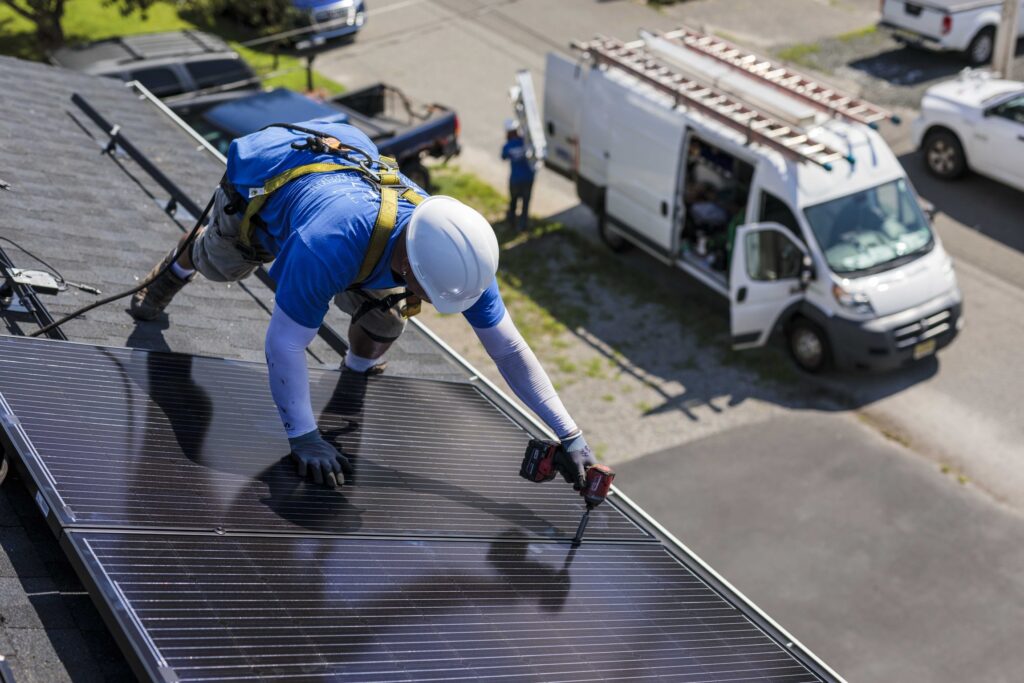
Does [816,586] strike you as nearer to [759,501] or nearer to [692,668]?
[759,501]

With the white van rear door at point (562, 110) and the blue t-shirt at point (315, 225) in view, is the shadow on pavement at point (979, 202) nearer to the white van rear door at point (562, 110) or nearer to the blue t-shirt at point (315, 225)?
the white van rear door at point (562, 110)

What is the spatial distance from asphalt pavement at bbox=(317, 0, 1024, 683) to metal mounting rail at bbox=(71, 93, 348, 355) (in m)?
5.18

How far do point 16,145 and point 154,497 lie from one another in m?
4.68

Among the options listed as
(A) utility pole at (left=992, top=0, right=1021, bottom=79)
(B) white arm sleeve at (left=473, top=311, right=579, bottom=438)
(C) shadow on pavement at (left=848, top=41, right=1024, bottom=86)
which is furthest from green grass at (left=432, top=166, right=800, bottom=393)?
(C) shadow on pavement at (left=848, top=41, right=1024, bottom=86)

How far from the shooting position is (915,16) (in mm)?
21641

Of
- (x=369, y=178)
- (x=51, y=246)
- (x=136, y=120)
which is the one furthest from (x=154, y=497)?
(x=136, y=120)

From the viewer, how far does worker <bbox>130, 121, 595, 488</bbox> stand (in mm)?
4855

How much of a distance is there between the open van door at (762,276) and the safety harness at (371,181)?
26.2 feet

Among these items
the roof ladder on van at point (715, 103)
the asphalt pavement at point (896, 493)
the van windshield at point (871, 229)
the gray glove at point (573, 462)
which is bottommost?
the asphalt pavement at point (896, 493)

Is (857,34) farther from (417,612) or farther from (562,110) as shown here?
(417,612)

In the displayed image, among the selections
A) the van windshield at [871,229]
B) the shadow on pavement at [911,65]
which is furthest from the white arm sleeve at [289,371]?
the shadow on pavement at [911,65]

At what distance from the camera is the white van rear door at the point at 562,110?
1557 centimetres

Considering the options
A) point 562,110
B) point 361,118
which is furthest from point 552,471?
point 361,118

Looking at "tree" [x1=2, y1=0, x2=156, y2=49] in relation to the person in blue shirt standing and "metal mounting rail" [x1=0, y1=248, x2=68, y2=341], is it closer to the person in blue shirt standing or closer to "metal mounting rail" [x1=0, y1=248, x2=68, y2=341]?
the person in blue shirt standing
